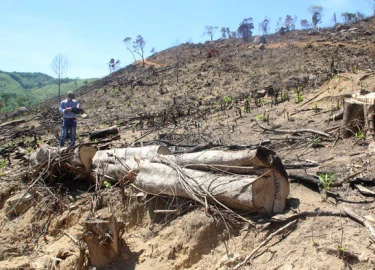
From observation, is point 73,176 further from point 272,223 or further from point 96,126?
point 96,126

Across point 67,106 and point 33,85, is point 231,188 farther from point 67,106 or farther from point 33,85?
point 33,85

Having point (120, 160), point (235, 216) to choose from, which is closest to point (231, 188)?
point (235, 216)

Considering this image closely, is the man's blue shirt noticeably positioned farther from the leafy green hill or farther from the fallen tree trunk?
the leafy green hill

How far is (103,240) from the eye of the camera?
11.4 ft

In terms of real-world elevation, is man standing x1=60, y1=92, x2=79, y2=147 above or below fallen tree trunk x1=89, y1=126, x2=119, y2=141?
above

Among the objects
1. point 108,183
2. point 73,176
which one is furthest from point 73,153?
point 108,183

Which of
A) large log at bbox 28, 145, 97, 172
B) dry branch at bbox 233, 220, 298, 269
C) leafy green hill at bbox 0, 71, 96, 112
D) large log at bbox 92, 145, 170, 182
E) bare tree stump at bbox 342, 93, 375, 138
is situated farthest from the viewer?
leafy green hill at bbox 0, 71, 96, 112

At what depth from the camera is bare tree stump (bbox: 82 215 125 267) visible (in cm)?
347

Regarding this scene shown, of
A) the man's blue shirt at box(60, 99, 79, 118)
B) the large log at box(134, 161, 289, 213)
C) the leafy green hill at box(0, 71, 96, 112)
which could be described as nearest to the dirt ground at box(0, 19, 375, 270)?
the large log at box(134, 161, 289, 213)

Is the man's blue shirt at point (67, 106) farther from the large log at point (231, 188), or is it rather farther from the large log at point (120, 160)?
the large log at point (231, 188)

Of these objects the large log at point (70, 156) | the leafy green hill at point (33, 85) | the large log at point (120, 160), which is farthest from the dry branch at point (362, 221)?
the leafy green hill at point (33, 85)

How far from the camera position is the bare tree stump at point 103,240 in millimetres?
3467

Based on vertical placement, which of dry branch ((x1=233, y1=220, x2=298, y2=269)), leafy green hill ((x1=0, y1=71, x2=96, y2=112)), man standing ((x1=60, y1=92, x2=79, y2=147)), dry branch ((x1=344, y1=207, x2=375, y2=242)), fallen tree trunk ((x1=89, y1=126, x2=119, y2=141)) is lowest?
dry branch ((x1=233, y1=220, x2=298, y2=269))

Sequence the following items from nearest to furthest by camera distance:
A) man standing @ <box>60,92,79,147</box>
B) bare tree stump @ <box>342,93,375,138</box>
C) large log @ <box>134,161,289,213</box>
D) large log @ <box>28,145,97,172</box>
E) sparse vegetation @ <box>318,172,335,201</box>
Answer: large log @ <box>134,161,289,213</box> < sparse vegetation @ <box>318,172,335,201</box> < bare tree stump @ <box>342,93,375,138</box> < large log @ <box>28,145,97,172</box> < man standing @ <box>60,92,79,147</box>
